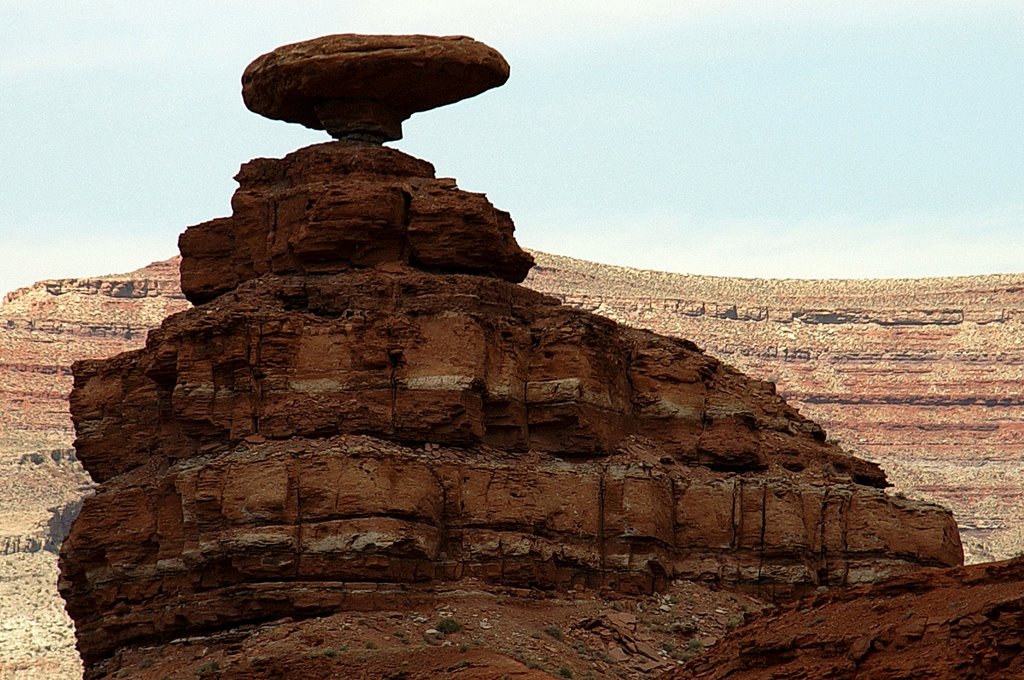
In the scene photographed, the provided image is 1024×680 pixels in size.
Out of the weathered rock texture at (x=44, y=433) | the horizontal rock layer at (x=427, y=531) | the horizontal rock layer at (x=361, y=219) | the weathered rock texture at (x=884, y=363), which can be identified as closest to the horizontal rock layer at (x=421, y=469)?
the horizontal rock layer at (x=427, y=531)

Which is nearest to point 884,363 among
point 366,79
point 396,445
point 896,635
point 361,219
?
point 366,79

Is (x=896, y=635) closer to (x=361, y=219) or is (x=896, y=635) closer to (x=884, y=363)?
(x=361, y=219)

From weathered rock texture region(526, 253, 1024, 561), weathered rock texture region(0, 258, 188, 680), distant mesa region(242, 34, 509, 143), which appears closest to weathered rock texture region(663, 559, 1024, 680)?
distant mesa region(242, 34, 509, 143)

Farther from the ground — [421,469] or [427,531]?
[421,469]

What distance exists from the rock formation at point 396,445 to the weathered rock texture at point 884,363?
136511mm

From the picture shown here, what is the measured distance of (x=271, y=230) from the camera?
51.7 meters

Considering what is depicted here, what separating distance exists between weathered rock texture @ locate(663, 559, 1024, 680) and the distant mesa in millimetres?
15796

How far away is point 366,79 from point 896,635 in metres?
20.6

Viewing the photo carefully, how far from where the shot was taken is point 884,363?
198875 millimetres

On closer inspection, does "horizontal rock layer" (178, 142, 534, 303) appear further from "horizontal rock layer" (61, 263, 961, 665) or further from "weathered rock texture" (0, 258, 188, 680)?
"weathered rock texture" (0, 258, 188, 680)

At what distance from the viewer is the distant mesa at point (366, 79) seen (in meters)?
52.2

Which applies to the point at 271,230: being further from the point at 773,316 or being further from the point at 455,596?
the point at 773,316

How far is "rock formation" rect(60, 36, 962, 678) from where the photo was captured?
47.5 meters

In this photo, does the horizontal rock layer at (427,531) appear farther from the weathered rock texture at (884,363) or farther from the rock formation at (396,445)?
the weathered rock texture at (884,363)
